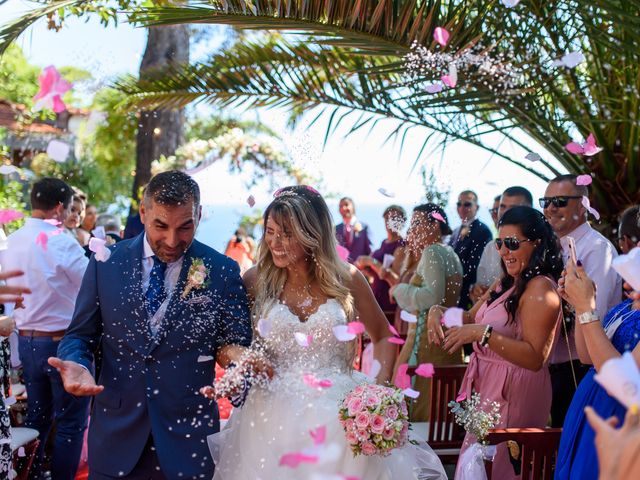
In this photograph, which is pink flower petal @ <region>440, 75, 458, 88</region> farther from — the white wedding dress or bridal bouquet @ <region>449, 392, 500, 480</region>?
bridal bouquet @ <region>449, 392, 500, 480</region>

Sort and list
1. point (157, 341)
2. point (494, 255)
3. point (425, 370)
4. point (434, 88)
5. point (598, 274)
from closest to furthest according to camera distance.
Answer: point (157, 341), point (425, 370), point (598, 274), point (434, 88), point (494, 255)

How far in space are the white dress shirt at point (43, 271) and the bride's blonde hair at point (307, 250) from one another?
201cm

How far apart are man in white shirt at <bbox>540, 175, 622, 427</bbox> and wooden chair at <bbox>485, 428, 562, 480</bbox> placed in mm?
728

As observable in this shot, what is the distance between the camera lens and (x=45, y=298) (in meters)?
5.08

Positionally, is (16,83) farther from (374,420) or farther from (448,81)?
(374,420)

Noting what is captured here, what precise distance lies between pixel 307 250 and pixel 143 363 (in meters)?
0.91

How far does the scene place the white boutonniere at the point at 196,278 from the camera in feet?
10.4

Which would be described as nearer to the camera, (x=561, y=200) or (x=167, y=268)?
(x=167, y=268)

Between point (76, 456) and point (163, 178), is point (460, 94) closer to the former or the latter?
point (163, 178)

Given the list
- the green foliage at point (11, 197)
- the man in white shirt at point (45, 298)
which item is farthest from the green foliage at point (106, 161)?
the man in white shirt at point (45, 298)

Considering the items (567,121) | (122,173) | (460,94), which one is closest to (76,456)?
(460,94)

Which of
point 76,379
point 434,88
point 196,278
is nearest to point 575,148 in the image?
point 434,88

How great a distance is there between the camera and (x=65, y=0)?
4758 millimetres

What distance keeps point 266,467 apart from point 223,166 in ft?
27.8
